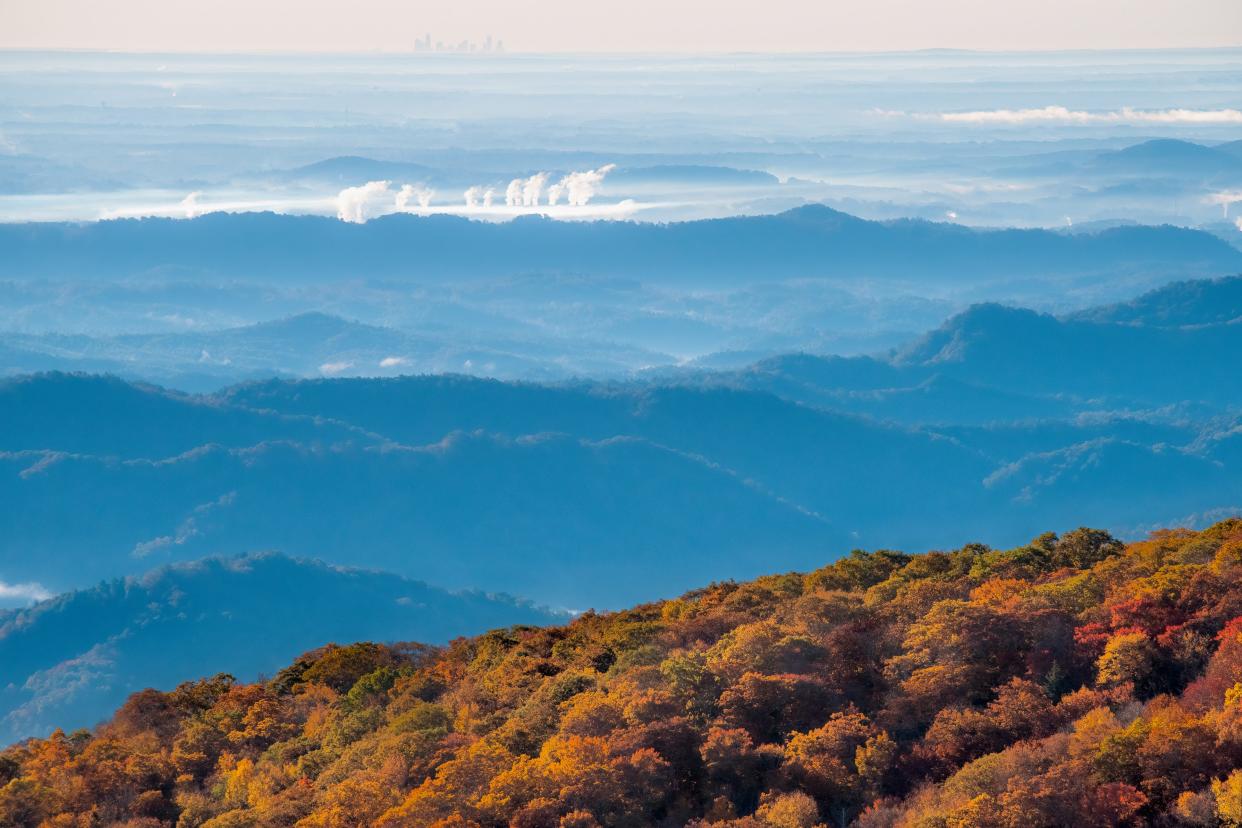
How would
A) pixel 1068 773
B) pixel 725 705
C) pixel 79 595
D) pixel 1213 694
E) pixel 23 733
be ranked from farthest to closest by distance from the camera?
pixel 79 595 → pixel 23 733 → pixel 725 705 → pixel 1213 694 → pixel 1068 773

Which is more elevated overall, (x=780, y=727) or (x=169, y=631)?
(x=780, y=727)

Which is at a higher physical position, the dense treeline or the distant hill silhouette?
the dense treeline

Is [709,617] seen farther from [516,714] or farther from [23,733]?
[23,733]

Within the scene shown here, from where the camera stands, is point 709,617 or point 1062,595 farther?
point 709,617

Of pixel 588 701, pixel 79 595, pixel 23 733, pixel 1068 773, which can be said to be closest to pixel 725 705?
pixel 588 701

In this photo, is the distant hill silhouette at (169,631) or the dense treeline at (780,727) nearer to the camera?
the dense treeline at (780,727)

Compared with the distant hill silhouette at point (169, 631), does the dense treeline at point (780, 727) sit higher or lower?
higher

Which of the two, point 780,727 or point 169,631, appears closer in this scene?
point 780,727

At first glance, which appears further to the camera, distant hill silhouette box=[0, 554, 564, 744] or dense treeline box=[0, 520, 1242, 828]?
distant hill silhouette box=[0, 554, 564, 744]
